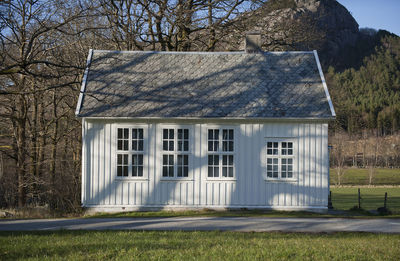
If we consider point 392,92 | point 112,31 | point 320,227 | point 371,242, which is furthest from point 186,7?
point 392,92

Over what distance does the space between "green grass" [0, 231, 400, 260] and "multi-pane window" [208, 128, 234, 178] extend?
577 cm

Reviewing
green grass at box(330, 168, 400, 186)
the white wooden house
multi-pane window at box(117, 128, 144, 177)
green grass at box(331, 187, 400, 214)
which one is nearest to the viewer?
the white wooden house

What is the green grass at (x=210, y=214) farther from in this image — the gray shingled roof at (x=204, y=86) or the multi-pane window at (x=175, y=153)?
the gray shingled roof at (x=204, y=86)

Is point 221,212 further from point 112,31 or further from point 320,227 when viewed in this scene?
point 112,31

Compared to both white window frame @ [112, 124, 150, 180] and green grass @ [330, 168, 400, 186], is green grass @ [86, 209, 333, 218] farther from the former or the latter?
green grass @ [330, 168, 400, 186]

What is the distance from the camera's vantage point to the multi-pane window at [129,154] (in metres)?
16.6

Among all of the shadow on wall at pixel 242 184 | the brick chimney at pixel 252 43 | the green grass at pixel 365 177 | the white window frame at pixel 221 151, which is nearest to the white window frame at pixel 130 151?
the shadow on wall at pixel 242 184

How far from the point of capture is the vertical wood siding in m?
16.5

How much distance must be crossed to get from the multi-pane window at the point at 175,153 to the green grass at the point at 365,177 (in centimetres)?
4222

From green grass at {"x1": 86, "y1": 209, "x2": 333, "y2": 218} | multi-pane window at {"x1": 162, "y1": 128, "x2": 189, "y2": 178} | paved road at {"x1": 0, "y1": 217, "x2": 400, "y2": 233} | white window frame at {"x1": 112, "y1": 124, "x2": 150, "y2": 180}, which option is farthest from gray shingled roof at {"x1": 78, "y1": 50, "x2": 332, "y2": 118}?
paved road at {"x1": 0, "y1": 217, "x2": 400, "y2": 233}

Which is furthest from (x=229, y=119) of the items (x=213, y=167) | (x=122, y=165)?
(x=122, y=165)

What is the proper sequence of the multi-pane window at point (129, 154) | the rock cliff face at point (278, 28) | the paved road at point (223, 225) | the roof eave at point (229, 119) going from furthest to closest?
the rock cliff face at point (278, 28) → the multi-pane window at point (129, 154) → the roof eave at point (229, 119) → the paved road at point (223, 225)

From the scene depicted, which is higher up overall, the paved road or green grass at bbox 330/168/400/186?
the paved road

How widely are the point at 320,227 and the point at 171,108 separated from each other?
7.00 m
